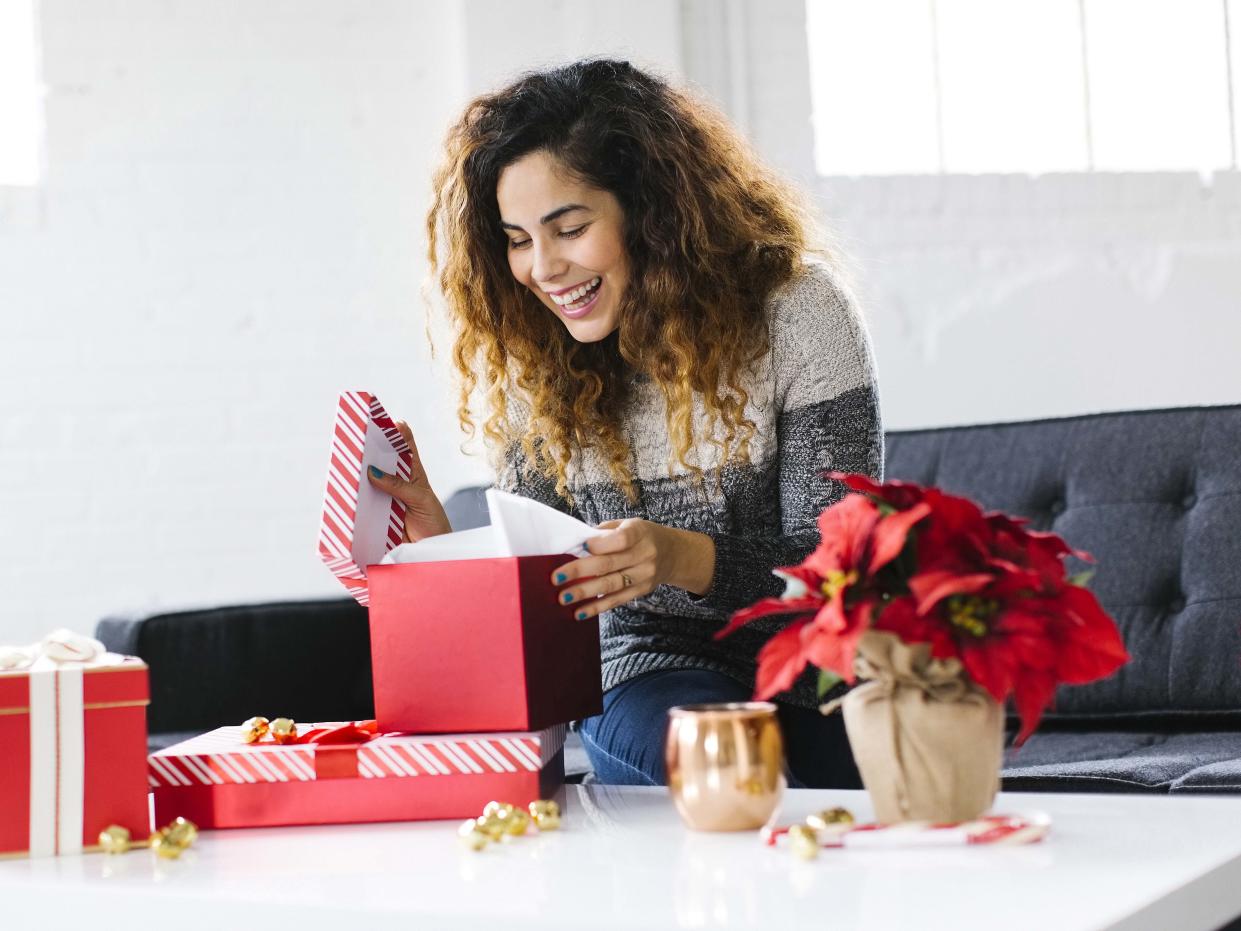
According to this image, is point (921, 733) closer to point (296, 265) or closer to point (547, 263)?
point (547, 263)

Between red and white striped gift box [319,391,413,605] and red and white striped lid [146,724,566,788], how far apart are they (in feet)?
0.49

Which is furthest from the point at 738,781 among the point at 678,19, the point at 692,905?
the point at 678,19

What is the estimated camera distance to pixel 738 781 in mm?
981

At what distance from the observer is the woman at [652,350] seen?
1.57 m

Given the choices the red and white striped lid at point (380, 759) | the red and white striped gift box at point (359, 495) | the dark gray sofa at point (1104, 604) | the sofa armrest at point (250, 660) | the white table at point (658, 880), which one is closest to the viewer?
the white table at point (658, 880)

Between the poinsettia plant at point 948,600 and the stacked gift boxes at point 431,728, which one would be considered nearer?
the poinsettia plant at point 948,600

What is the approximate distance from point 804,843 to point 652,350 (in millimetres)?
838

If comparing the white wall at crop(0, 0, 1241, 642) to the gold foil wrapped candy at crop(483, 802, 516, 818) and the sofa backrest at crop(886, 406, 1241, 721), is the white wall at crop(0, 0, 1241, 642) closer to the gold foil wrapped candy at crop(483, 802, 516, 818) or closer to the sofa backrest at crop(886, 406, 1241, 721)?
the sofa backrest at crop(886, 406, 1241, 721)

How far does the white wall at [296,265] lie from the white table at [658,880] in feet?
5.61

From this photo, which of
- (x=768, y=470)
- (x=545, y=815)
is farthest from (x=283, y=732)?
(x=768, y=470)

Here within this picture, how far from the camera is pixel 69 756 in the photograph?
1.06 metres

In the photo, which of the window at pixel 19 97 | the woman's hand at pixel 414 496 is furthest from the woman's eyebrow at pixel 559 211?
the window at pixel 19 97

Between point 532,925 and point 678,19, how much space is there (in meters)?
2.34

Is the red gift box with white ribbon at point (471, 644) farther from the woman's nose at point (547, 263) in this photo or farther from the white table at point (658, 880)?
the woman's nose at point (547, 263)
